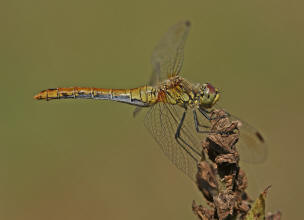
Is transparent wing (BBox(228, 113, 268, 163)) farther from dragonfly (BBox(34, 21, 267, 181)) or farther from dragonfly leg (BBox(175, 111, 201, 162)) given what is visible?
dragonfly leg (BBox(175, 111, 201, 162))

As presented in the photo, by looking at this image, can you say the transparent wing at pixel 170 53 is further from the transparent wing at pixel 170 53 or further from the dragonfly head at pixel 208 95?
the dragonfly head at pixel 208 95

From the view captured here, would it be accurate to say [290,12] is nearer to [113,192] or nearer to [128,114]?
[128,114]

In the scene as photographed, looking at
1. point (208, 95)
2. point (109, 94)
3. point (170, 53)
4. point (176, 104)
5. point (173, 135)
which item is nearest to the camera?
point (173, 135)

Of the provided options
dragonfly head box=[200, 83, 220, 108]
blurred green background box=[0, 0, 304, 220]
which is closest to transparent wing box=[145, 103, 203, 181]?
dragonfly head box=[200, 83, 220, 108]

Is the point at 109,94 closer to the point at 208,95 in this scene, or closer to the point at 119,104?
the point at 208,95

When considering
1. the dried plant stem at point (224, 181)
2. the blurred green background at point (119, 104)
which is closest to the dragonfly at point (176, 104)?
the dried plant stem at point (224, 181)

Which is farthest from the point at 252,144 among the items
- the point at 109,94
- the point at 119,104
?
the point at 119,104

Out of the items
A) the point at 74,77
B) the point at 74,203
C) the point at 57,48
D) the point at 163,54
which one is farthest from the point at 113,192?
the point at 57,48

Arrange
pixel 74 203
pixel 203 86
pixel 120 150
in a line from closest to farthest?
pixel 203 86 → pixel 74 203 → pixel 120 150
